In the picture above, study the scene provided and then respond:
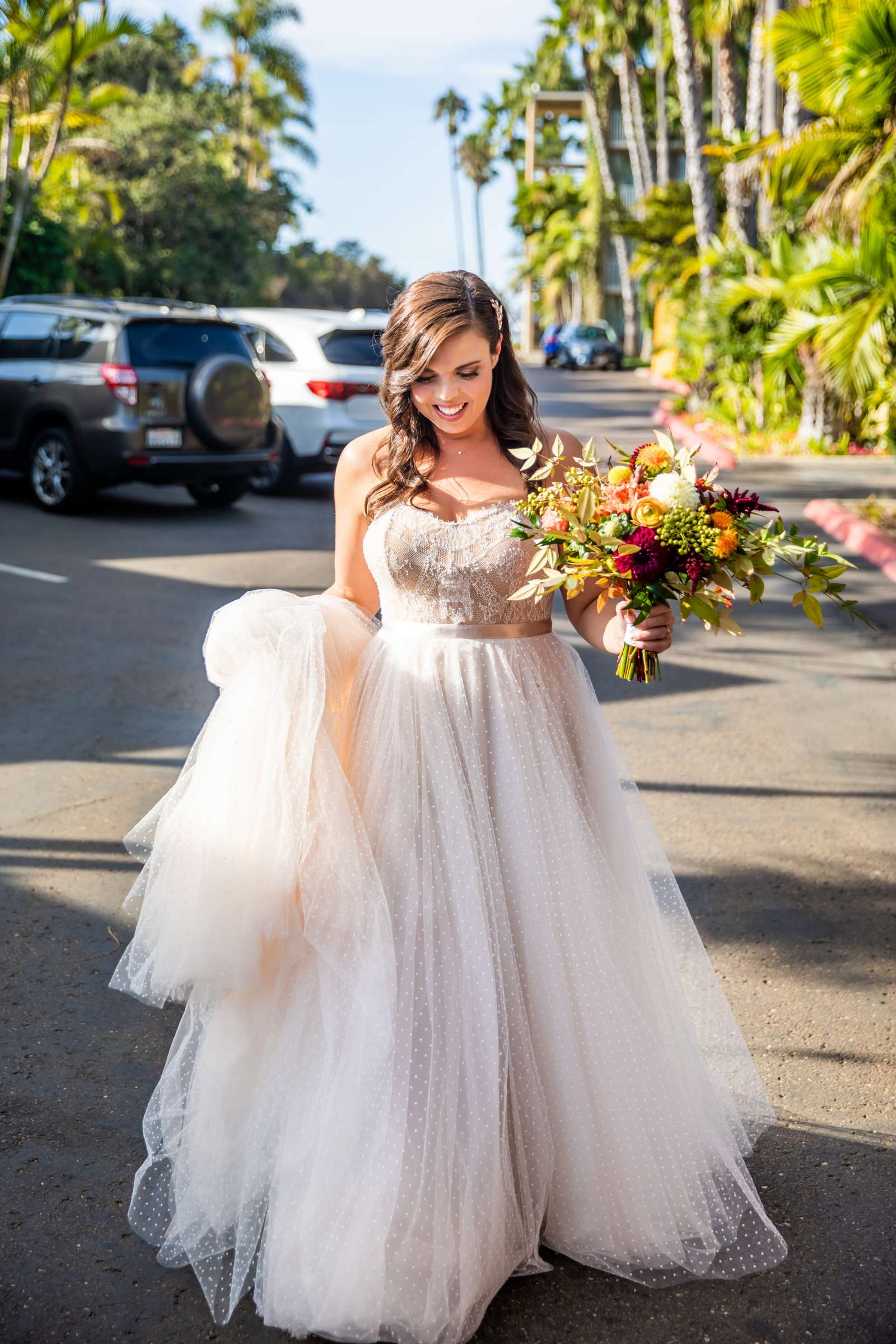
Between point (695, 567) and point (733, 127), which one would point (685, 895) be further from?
point (733, 127)

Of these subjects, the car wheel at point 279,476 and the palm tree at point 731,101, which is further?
the palm tree at point 731,101

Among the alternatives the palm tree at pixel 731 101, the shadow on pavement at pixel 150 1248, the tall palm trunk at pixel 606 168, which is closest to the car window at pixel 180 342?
the palm tree at pixel 731 101

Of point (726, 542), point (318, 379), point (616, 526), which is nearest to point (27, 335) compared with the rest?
point (318, 379)

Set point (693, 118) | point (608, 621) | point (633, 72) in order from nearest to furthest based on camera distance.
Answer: point (608, 621)
point (693, 118)
point (633, 72)

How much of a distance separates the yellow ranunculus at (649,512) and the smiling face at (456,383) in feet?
1.83

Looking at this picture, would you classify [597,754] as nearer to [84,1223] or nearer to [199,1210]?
[199,1210]

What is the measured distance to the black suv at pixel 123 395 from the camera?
12.2 m

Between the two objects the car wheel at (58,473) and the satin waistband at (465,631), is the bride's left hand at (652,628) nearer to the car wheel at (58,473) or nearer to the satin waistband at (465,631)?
the satin waistband at (465,631)

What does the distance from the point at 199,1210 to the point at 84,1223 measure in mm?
299

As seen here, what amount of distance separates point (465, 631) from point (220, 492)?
11213 millimetres

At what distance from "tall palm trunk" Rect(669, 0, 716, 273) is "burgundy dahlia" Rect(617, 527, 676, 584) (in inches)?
780

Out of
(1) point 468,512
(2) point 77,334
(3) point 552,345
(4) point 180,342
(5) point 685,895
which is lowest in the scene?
(5) point 685,895

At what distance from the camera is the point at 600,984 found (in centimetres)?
290

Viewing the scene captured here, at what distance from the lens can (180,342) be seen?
1238cm
